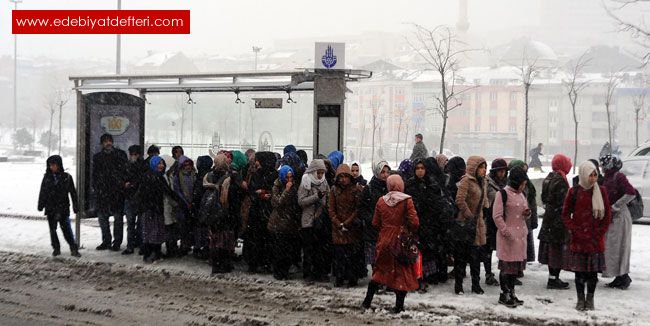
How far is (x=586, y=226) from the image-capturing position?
8.47 m

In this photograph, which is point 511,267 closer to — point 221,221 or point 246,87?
point 221,221

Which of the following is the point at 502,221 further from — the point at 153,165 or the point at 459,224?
the point at 153,165

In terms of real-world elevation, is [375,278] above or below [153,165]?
below

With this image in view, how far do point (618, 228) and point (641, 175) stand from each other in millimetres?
8979

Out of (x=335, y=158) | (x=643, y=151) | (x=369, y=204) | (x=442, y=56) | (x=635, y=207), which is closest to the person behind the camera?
(x=369, y=204)

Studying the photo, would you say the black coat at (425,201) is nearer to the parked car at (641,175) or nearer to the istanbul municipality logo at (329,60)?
the istanbul municipality logo at (329,60)

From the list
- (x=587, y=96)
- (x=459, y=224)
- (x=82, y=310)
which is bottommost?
(x=82, y=310)

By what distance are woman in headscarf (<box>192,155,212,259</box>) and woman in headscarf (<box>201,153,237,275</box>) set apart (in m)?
0.34

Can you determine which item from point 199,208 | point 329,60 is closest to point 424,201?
point 329,60

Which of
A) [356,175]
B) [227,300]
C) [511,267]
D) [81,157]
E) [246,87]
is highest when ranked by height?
[246,87]

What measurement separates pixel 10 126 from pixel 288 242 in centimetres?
10883

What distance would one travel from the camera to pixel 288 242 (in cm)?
1021

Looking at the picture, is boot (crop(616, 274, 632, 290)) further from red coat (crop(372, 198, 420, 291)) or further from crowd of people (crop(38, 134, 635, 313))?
red coat (crop(372, 198, 420, 291))

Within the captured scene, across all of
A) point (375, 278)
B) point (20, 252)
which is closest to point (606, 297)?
point (375, 278)
